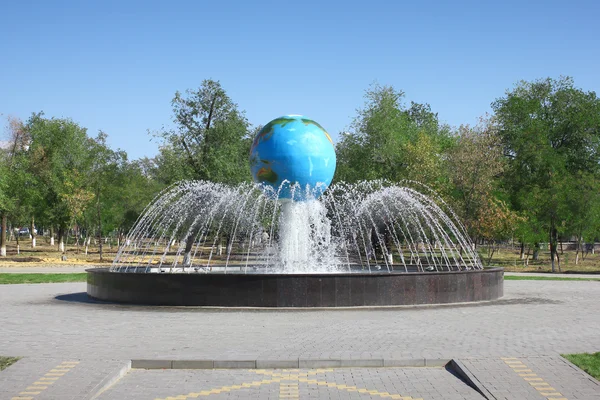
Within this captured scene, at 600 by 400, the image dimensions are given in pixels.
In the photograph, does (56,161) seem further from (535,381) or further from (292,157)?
(535,381)

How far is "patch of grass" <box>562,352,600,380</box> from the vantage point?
826cm

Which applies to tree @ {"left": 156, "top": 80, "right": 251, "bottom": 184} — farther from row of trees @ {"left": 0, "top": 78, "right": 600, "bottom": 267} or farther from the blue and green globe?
the blue and green globe

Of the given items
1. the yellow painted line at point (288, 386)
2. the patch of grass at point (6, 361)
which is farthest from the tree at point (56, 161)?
the yellow painted line at point (288, 386)

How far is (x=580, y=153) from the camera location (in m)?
52.6

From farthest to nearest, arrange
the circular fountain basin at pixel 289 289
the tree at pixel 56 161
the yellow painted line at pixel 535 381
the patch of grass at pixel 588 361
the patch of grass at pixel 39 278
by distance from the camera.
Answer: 1. the tree at pixel 56 161
2. the patch of grass at pixel 39 278
3. the circular fountain basin at pixel 289 289
4. the patch of grass at pixel 588 361
5. the yellow painted line at pixel 535 381

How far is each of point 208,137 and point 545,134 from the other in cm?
2688

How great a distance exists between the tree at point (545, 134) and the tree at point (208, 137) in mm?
19324

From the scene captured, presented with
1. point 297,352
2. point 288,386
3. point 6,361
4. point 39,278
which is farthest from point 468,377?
point 39,278

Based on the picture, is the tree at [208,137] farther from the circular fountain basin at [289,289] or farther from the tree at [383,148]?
the circular fountain basin at [289,289]

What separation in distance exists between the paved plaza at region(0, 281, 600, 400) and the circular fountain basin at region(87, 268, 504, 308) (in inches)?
15.9

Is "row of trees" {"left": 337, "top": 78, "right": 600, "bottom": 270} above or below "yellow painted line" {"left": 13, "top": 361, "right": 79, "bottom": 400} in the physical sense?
above

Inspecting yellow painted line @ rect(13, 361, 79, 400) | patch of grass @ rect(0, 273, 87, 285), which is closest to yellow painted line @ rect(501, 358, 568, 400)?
yellow painted line @ rect(13, 361, 79, 400)

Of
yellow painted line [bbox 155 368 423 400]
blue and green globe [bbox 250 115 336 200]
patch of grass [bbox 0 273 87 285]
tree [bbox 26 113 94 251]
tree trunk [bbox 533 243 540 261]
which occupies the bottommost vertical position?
yellow painted line [bbox 155 368 423 400]

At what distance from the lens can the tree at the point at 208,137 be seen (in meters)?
39.3
